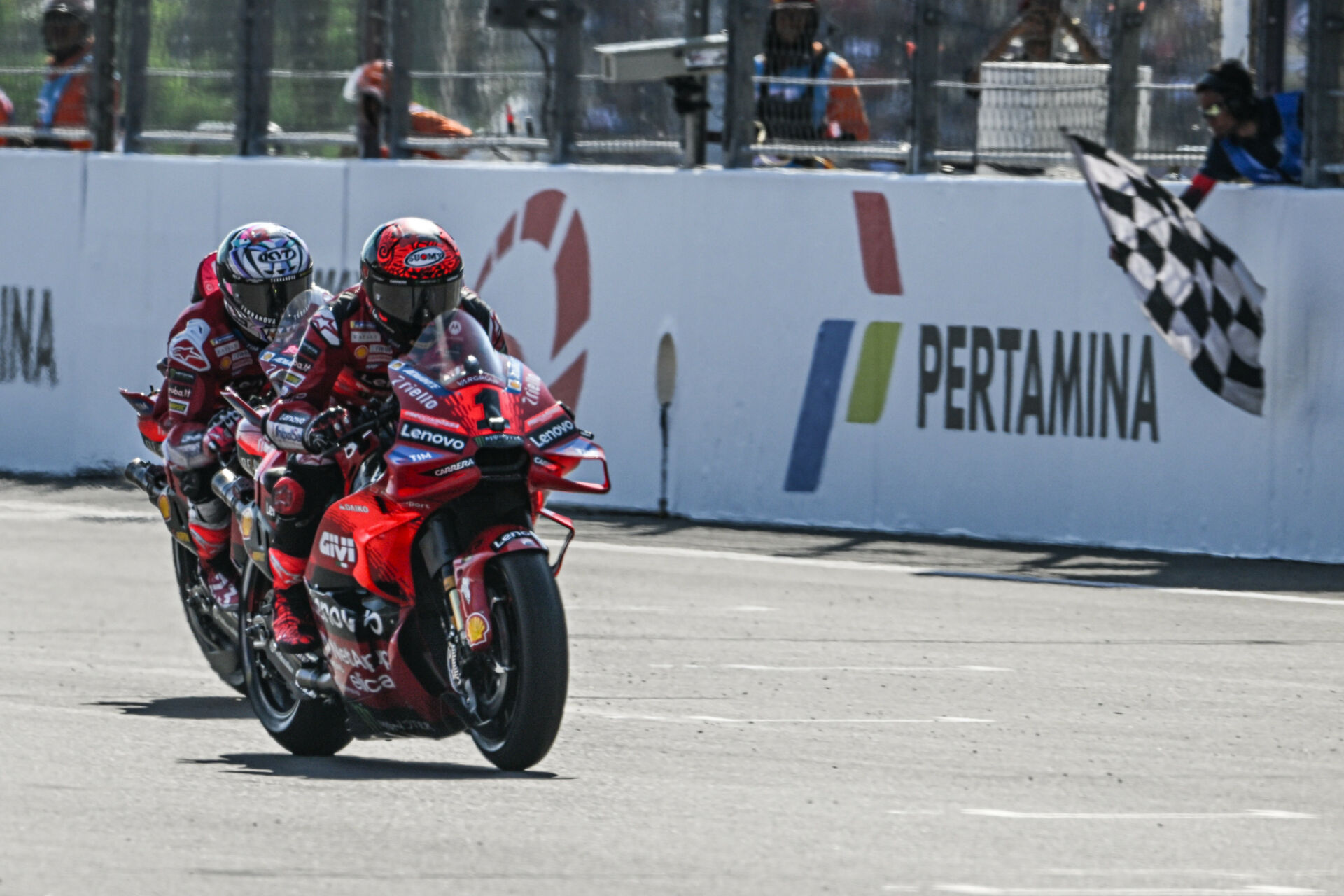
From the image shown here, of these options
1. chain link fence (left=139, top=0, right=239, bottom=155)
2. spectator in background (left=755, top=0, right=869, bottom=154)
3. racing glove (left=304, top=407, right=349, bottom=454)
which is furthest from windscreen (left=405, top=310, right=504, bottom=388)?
chain link fence (left=139, top=0, right=239, bottom=155)

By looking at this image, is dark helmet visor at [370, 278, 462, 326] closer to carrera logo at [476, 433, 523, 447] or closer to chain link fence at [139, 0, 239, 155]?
carrera logo at [476, 433, 523, 447]

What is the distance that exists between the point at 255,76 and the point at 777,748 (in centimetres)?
975

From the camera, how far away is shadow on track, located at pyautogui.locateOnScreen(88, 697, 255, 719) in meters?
8.37

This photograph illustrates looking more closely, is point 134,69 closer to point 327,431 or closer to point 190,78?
point 190,78

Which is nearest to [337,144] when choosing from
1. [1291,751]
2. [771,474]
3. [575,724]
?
[771,474]

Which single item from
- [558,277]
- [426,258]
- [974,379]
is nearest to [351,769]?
[426,258]

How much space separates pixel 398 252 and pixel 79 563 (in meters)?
5.87

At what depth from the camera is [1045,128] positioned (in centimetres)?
1328

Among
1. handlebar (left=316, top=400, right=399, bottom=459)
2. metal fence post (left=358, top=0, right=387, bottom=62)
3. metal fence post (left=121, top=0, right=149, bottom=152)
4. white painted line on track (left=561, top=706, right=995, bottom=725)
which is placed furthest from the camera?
metal fence post (left=121, top=0, right=149, bottom=152)

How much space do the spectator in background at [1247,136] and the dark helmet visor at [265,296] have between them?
203 inches

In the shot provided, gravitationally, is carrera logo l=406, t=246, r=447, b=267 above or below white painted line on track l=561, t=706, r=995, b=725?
above

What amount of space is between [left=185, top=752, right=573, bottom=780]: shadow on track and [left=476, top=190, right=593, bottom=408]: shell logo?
7068mm

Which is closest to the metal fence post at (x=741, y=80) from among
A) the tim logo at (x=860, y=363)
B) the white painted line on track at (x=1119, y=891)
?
the tim logo at (x=860, y=363)

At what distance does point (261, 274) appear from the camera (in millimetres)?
8953
